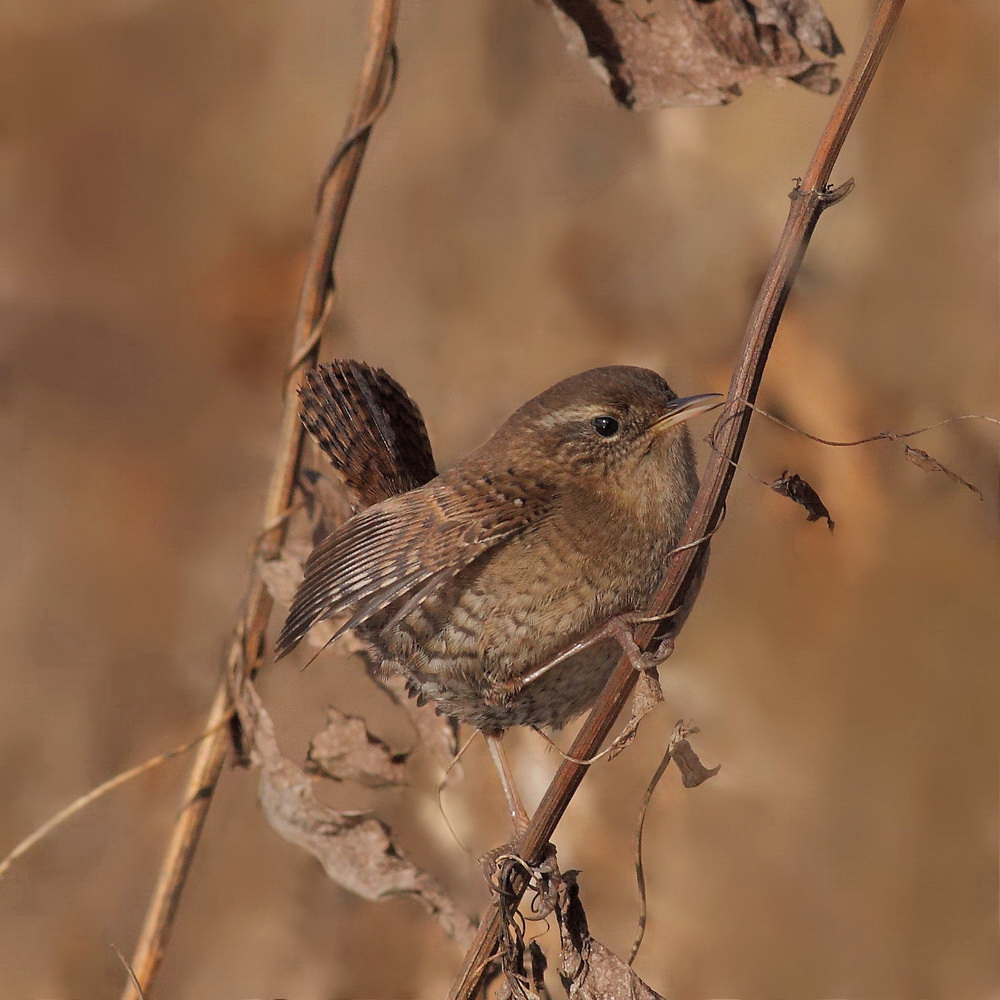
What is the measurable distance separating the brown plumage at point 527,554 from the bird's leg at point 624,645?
0.6 inches

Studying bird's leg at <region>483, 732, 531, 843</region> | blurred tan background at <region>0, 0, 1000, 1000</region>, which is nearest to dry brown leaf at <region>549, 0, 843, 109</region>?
blurred tan background at <region>0, 0, 1000, 1000</region>

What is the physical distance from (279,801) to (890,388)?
151 centimetres

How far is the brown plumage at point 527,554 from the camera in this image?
1.73 metres

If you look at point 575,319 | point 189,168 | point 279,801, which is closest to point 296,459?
point 279,801

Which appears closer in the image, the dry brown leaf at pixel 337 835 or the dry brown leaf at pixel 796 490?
the dry brown leaf at pixel 796 490

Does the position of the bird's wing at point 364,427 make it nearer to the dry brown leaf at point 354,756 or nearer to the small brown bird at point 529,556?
the small brown bird at point 529,556

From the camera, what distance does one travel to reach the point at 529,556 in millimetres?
1753

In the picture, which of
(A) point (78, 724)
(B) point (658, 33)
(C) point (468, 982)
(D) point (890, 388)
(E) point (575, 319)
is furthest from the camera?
(A) point (78, 724)

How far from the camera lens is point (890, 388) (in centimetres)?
254

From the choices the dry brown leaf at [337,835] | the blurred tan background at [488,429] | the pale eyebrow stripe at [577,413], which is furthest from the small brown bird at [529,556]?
the blurred tan background at [488,429]

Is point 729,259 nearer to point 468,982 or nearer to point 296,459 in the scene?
point 296,459

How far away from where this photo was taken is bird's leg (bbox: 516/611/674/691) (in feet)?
4.61

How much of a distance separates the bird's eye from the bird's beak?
6cm

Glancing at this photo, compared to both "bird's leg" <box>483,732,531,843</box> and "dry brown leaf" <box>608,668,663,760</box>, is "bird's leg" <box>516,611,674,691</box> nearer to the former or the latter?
"dry brown leaf" <box>608,668,663,760</box>
